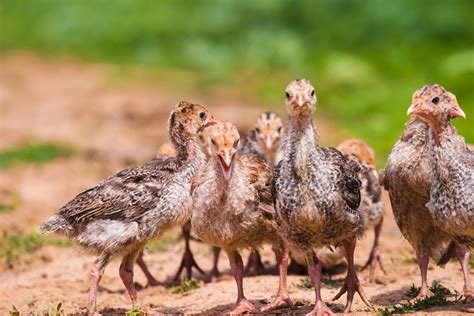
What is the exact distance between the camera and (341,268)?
10320 millimetres

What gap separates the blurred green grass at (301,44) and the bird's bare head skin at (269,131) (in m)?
3.66

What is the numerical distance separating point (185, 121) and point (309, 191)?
2.22 m

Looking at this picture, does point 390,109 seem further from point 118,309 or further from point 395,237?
point 118,309

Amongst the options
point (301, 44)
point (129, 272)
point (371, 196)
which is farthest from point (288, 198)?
point (301, 44)

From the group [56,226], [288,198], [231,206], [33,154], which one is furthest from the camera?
[33,154]

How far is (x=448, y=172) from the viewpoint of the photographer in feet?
25.6

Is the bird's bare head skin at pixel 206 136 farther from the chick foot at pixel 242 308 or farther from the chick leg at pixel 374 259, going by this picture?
the chick leg at pixel 374 259

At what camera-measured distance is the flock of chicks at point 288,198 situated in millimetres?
7668

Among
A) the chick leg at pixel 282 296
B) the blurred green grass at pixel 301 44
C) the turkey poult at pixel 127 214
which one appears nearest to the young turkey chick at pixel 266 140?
the turkey poult at pixel 127 214

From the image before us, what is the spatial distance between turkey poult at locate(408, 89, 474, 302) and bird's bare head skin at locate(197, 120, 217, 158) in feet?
5.46

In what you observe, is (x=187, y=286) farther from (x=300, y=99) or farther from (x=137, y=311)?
(x=300, y=99)

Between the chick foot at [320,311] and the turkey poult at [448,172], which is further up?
the turkey poult at [448,172]

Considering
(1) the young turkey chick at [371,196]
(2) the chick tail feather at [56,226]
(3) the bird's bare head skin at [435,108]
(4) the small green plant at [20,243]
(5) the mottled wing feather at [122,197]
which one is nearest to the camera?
(3) the bird's bare head skin at [435,108]

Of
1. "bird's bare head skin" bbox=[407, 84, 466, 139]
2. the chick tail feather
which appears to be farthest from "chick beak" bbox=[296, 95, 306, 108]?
the chick tail feather
